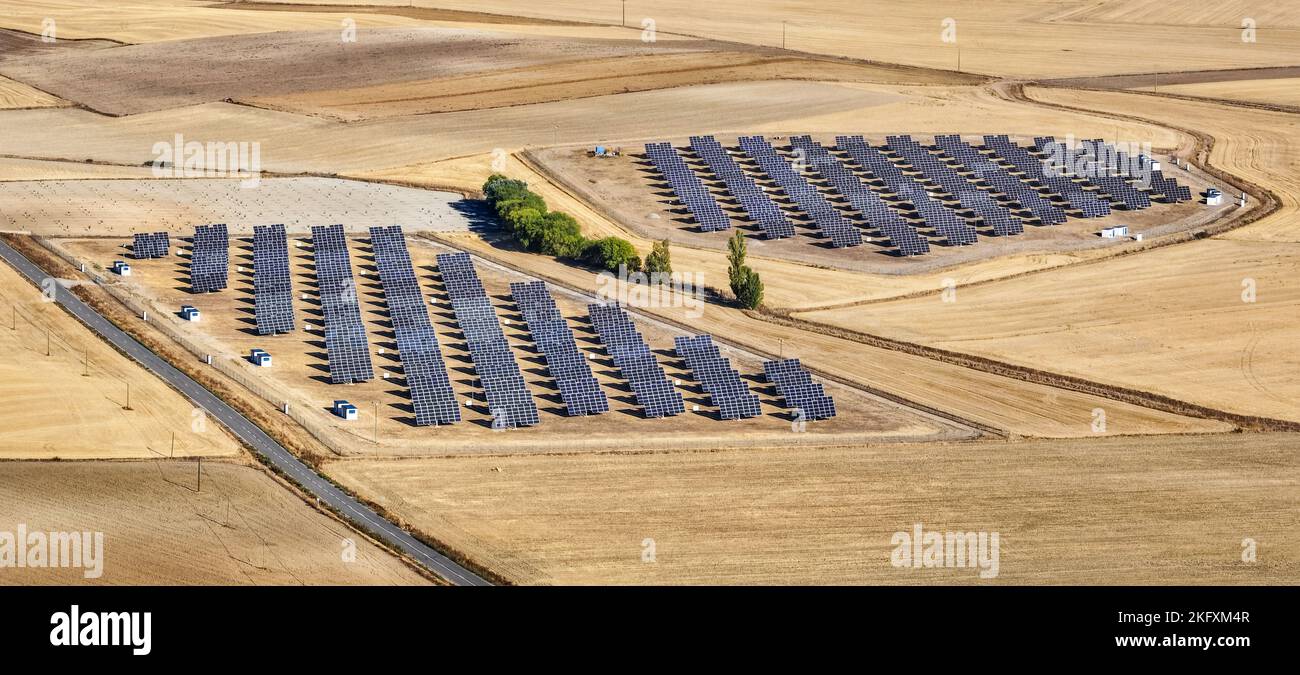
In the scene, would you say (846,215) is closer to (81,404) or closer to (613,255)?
(613,255)

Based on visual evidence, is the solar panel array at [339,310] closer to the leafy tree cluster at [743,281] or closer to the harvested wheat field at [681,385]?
the harvested wheat field at [681,385]

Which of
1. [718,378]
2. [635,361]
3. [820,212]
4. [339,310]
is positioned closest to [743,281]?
[635,361]

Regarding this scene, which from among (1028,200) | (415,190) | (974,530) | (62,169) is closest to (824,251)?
(1028,200)

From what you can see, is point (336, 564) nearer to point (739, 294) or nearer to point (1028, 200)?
point (739, 294)

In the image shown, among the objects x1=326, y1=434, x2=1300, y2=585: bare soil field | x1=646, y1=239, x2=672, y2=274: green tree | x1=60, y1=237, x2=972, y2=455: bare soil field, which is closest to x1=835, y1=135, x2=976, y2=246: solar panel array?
x1=646, y1=239, x2=672, y2=274: green tree

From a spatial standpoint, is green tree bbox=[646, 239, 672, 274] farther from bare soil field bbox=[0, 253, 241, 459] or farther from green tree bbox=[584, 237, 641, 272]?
bare soil field bbox=[0, 253, 241, 459]

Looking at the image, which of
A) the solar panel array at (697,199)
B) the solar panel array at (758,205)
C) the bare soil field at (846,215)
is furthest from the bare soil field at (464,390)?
the solar panel array at (758,205)
